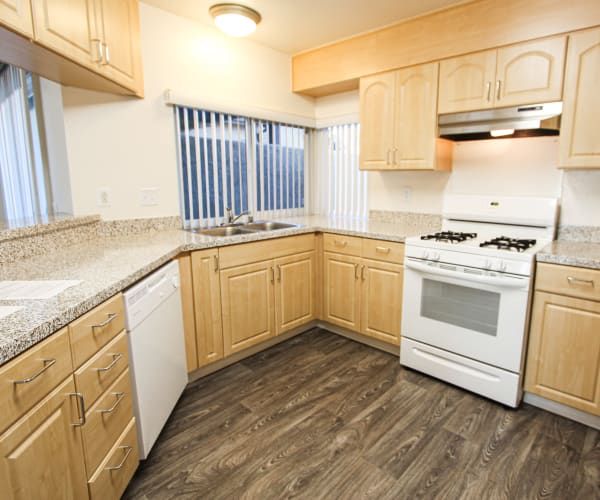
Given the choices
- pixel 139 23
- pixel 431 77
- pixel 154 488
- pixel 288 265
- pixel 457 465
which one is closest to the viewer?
pixel 154 488

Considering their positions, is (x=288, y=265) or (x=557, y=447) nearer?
(x=557, y=447)

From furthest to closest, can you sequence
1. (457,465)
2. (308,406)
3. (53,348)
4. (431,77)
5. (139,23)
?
(431,77), (139,23), (308,406), (457,465), (53,348)

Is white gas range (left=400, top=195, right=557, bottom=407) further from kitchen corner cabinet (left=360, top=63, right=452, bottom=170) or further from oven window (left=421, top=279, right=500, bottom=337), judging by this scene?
kitchen corner cabinet (left=360, top=63, right=452, bottom=170)

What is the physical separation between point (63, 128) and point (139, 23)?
84 cm

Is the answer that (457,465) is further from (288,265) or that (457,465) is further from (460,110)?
(460,110)

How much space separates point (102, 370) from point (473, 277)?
187cm

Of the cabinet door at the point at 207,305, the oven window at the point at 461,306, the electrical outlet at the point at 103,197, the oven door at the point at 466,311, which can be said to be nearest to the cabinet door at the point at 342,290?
the oven door at the point at 466,311

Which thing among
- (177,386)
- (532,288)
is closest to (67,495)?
(177,386)

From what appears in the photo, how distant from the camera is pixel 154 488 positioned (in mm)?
1562

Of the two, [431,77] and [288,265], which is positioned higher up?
[431,77]

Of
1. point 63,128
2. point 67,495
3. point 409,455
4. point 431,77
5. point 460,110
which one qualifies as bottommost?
point 409,455

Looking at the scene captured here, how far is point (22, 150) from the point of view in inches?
104

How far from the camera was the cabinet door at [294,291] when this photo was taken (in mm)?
2793

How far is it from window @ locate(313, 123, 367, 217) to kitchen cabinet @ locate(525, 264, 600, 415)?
1.77 meters
